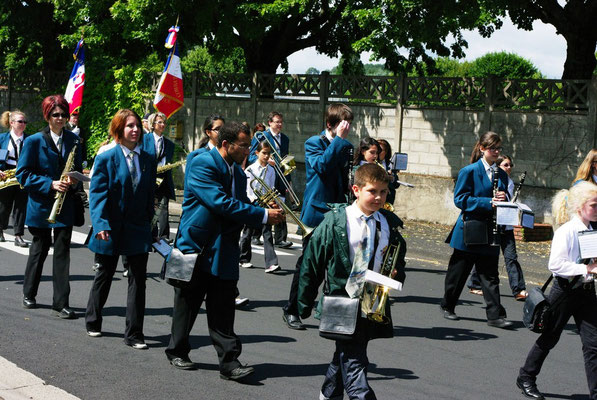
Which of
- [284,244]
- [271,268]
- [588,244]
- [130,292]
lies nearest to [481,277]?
[588,244]

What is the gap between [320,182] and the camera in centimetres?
816

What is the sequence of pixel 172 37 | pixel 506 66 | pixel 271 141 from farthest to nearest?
pixel 506 66 < pixel 172 37 < pixel 271 141

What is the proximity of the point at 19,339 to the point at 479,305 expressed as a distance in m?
4.91

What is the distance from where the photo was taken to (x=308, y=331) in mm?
8047

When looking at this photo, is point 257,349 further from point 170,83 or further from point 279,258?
point 170,83

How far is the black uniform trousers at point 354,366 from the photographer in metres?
5.15

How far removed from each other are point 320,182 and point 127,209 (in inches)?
74.9

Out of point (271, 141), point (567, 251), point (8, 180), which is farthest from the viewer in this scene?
point (271, 141)

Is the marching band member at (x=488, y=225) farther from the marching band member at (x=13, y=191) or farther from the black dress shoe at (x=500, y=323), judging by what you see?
the marching band member at (x=13, y=191)

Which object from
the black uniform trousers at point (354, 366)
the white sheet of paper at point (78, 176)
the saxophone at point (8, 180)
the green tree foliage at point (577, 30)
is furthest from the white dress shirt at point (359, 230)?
the green tree foliage at point (577, 30)

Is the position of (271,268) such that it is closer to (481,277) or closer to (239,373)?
(481,277)

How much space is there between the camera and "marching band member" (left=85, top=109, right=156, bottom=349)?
23.0 feet

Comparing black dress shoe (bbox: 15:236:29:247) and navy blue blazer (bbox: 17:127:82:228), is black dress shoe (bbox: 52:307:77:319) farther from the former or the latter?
black dress shoe (bbox: 15:236:29:247)

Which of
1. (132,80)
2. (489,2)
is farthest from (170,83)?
(489,2)
